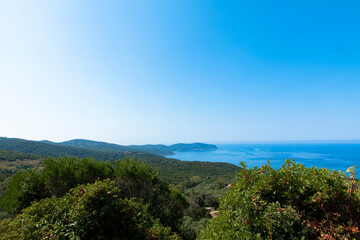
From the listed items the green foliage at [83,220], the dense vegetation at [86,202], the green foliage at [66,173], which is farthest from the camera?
the green foliage at [66,173]

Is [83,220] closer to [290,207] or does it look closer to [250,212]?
[250,212]

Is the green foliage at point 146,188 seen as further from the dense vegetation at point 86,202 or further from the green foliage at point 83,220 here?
the green foliage at point 83,220

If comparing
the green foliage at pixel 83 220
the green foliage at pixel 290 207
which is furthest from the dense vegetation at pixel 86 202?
the green foliage at pixel 290 207

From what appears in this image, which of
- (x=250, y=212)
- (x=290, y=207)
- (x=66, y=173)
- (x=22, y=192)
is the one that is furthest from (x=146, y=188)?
(x=290, y=207)

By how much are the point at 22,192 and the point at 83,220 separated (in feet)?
21.6

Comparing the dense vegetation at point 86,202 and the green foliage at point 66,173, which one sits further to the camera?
the green foliage at point 66,173

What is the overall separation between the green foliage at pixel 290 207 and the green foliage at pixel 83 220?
245 centimetres

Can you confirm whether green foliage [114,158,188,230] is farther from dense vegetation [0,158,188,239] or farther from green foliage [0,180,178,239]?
green foliage [0,180,178,239]

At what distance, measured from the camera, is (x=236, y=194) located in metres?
3.76

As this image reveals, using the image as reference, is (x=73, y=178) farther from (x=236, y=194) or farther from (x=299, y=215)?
(x=299, y=215)

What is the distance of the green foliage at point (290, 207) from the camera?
9.02 ft

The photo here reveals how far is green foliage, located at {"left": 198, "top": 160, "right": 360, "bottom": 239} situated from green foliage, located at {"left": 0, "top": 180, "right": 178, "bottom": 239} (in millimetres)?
2451

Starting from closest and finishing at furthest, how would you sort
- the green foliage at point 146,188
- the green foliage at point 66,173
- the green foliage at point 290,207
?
1. the green foliage at point 290,207
2. the green foliage at point 66,173
3. the green foliage at point 146,188

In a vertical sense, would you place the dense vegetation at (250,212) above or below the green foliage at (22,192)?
above
